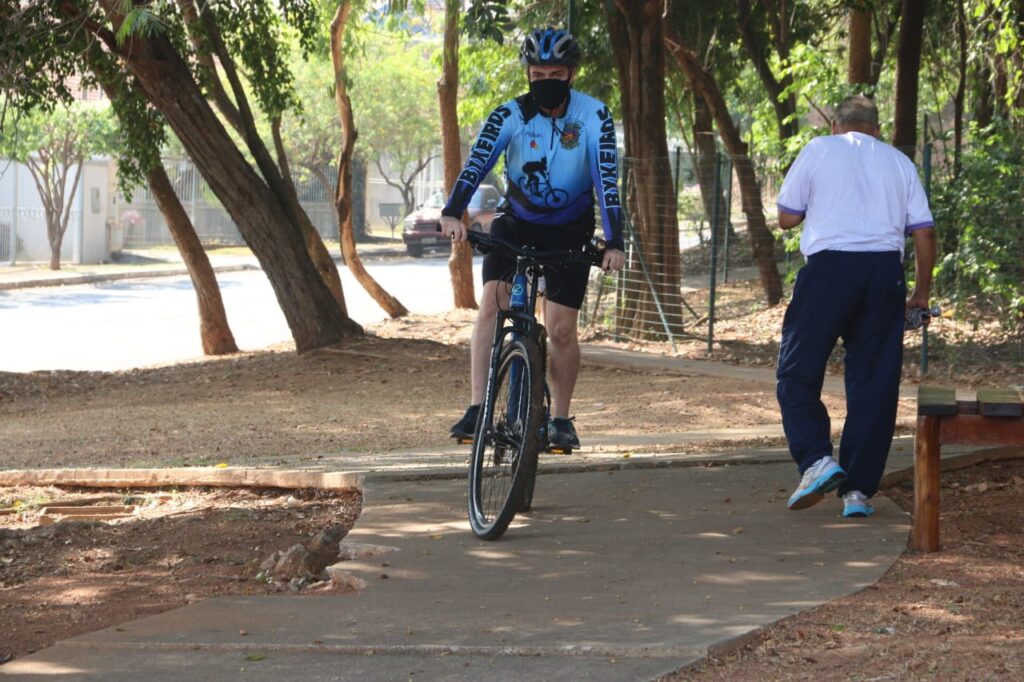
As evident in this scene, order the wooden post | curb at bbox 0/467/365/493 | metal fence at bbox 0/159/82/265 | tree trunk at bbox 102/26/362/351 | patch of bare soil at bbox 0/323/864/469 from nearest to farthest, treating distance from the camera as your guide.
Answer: the wooden post < curb at bbox 0/467/365/493 < patch of bare soil at bbox 0/323/864/469 < tree trunk at bbox 102/26/362/351 < metal fence at bbox 0/159/82/265

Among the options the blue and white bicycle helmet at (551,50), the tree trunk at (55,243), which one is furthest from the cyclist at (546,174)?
the tree trunk at (55,243)

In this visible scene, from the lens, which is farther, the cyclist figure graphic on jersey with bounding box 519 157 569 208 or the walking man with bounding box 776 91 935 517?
the cyclist figure graphic on jersey with bounding box 519 157 569 208

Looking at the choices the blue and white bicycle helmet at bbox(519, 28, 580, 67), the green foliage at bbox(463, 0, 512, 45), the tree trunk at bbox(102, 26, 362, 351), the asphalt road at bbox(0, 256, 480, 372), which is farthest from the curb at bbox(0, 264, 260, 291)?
the blue and white bicycle helmet at bbox(519, 28, 580, 67)

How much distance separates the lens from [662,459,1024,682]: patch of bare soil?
391 centimetres

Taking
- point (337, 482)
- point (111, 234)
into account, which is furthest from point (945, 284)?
point (111, 234)

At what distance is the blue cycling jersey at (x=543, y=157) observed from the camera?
6.04m

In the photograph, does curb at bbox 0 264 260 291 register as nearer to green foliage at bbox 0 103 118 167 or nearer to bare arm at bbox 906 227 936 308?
green foliage at bbox 0 103 118 167

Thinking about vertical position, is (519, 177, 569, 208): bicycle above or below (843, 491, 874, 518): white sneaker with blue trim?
above

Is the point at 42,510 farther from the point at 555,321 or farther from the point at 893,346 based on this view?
the point at 893,346

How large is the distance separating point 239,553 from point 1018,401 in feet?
9.79

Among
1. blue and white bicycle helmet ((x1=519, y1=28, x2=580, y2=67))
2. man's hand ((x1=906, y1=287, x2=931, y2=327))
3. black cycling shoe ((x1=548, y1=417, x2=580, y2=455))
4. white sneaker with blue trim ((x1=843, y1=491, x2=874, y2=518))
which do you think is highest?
blue and white bicycle helmet ((x1=519, y1=28, x2=580, y2=67))

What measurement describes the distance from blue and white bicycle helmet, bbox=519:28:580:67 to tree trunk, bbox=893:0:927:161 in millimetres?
10995

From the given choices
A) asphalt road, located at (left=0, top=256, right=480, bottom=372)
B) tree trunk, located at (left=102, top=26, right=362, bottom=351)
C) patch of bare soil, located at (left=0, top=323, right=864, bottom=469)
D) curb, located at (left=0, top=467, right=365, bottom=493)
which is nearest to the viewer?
curb, located at (left=0, top=467, right=365, bottom=493)

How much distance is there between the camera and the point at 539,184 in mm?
6051
